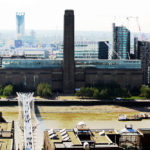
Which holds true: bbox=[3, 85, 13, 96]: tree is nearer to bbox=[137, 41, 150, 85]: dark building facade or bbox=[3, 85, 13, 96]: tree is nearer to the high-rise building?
bbox=[137, 41, 150, 85]: dark building facade

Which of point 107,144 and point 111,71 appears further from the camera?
point 111,71

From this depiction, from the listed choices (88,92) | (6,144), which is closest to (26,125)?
(6,144)

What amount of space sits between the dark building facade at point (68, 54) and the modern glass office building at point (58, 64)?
5.92 ft

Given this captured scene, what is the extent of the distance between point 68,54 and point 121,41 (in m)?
21.5

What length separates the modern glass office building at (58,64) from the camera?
2990 inches

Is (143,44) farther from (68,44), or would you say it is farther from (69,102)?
(69,102)

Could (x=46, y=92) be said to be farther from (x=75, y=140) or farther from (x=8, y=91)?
(x=75, y=140)

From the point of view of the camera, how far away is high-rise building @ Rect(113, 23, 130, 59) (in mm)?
93312

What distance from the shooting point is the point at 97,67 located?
7656 cm

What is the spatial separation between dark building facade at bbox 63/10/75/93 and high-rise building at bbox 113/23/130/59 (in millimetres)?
20074

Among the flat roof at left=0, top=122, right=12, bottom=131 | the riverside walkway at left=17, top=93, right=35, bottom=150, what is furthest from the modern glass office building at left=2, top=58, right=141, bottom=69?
the flat roof at left=0, top=122, right=12, bottom=131

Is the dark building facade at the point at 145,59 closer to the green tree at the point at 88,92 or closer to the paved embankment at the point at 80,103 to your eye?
the green tree at the point at 88,92

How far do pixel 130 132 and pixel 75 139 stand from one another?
5.39 meters

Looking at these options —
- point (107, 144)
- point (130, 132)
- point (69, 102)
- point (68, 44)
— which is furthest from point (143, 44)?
point (107, 144)
